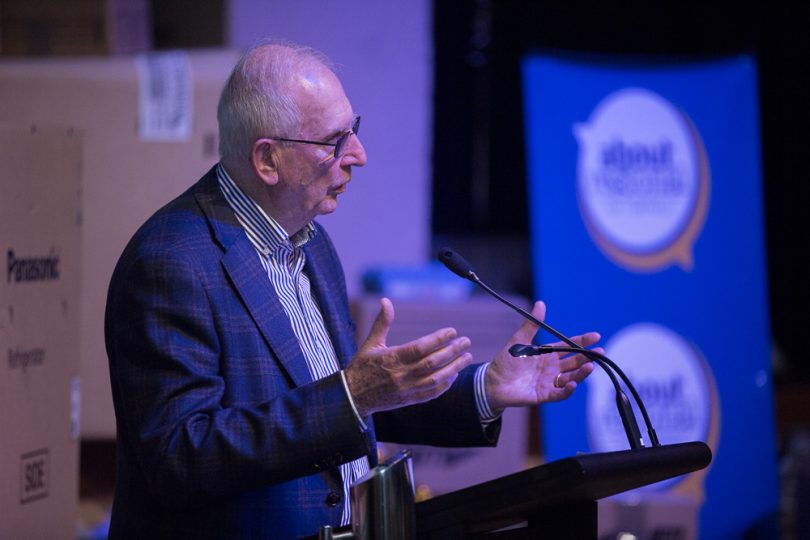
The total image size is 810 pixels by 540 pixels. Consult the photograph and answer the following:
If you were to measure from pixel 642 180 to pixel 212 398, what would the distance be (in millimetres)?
2224

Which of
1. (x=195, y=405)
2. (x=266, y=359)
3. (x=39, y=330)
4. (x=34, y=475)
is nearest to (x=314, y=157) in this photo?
(x=266, y=359)

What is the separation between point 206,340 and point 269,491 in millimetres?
256

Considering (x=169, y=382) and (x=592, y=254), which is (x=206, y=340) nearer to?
(x=169, y=382)

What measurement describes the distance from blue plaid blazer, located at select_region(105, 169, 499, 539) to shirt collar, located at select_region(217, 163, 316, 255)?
0.02m

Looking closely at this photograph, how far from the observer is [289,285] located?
1756 mm

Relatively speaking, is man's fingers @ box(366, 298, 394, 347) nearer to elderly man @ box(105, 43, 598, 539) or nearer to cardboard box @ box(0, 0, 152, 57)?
elderly man @ box(105, 43, 598, 539)

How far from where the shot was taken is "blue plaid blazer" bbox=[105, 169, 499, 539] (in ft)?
4.74

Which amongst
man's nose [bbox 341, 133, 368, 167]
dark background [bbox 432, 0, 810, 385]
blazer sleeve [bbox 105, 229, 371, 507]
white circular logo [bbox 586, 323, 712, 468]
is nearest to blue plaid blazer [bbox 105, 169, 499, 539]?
blazer sleeve [bbox 105, 229, 371, 507]

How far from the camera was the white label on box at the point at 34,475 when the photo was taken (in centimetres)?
196

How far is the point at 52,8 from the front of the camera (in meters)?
3.36

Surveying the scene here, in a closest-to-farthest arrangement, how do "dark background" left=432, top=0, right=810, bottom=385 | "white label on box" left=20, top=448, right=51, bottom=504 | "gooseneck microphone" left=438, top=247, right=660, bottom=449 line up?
"gooseneck microphone" left=438, top=247, right=660, bottom=449 < "white label on box" left=20, top=448, right=51, bottom=504 < "dark background" left=432, top=0, right=810, bottom=385

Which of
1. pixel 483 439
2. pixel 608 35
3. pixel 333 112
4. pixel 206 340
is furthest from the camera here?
pixel 608 35

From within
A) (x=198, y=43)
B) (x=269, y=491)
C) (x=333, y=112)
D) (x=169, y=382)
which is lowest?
(x=269, y=491)

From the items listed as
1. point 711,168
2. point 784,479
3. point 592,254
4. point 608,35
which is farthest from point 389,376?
point 608,35
